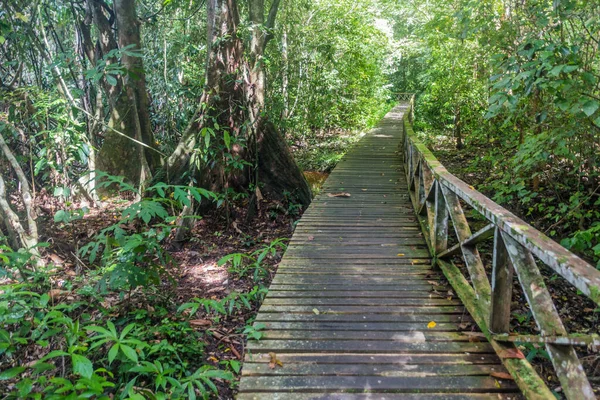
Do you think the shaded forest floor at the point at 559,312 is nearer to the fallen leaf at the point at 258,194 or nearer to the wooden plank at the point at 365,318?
the wooden plank at the point at 365,318

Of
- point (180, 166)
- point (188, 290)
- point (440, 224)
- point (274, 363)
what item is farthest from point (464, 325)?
point (180, 166)

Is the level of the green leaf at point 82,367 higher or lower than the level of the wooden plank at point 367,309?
higher

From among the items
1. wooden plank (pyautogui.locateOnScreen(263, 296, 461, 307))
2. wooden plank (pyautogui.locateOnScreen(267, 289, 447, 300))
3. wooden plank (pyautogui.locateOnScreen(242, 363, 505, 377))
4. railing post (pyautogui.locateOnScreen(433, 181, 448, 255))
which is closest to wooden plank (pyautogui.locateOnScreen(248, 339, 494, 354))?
wooden plank (pyautogui.locateOnScreen(242, 363, 505, 377))

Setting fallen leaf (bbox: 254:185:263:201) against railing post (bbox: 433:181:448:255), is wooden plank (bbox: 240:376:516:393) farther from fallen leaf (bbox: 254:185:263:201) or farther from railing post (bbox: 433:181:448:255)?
fallen leaf (bbox: 254:185:263:201)

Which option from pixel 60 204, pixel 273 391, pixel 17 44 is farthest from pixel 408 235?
pixel 17 44

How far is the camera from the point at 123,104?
8344 mm

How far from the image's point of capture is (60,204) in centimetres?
706

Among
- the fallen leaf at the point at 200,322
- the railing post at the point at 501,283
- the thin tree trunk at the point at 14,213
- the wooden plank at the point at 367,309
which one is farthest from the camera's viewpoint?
the thin tree trunk at the point at 14,213

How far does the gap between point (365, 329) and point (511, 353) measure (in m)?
0.95

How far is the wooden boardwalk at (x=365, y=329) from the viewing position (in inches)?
96.0

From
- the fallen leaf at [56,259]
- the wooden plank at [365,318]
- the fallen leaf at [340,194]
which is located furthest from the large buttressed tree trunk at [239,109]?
the wooden plank at [365,318]

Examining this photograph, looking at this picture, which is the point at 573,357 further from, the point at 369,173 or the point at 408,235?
the point at 369,173

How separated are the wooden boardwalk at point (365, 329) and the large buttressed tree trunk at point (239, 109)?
8.76 ft

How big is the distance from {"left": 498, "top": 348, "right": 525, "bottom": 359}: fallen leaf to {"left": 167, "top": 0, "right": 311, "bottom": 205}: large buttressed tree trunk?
518 cm
